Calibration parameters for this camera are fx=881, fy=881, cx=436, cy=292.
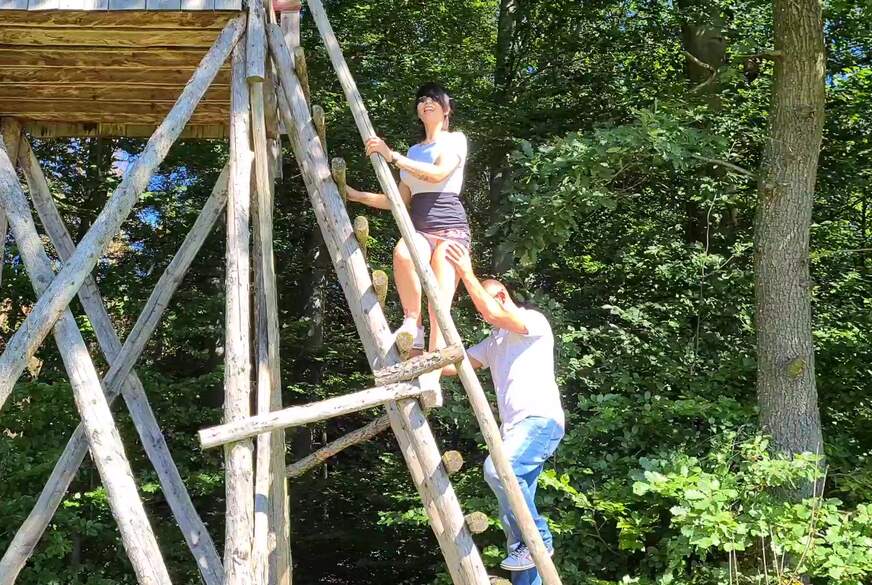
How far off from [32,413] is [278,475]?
4.50m

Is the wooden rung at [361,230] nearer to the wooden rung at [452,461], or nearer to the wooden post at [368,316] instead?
the wooden post at [368,316]

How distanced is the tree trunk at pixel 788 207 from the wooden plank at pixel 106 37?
13.5ft

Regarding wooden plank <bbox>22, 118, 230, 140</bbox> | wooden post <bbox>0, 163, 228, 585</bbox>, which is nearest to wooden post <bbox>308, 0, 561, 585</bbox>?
→ wooden post <bbox>0, 163, 228, 585</bbox>

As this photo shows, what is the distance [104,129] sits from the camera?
6.18 metres

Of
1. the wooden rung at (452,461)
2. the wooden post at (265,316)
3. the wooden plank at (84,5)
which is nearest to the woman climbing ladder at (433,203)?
the wooden rung at (452,461)

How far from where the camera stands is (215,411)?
30.2ft

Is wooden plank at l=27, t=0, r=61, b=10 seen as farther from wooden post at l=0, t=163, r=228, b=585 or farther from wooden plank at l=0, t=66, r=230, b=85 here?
wooden post at l=0, t=163, r=228, b=585

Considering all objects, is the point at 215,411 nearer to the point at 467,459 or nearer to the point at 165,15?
the point at 467,459

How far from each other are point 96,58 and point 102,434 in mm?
2234

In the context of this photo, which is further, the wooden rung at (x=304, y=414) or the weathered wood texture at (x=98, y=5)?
the weathered wood texture at (x=98, y=5)

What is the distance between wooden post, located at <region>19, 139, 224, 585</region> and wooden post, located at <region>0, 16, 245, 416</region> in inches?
42.2

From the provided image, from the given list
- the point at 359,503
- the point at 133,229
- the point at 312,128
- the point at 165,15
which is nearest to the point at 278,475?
the point at 312,128

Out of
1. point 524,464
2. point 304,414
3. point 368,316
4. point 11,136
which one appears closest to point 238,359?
point 304,414

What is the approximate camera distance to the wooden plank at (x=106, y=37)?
4434 millimetres
